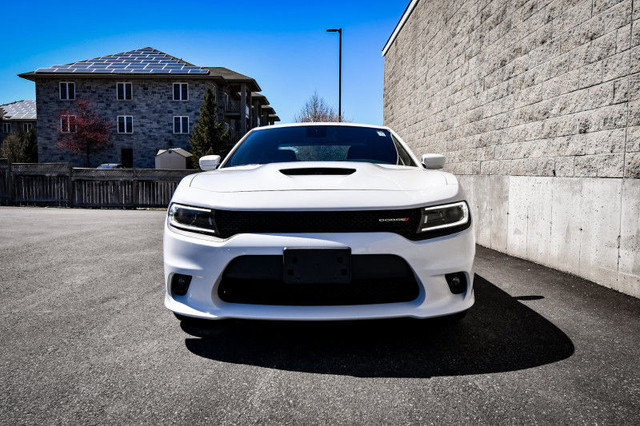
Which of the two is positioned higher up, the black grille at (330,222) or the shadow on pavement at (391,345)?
the black grille at (330,222)

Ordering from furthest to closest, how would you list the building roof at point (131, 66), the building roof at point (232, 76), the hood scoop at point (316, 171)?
the building roof at point (232, 76), the building roof at point (131, 66), the hood scoop at point (316, 171)

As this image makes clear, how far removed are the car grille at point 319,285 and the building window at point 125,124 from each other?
35.5 meters

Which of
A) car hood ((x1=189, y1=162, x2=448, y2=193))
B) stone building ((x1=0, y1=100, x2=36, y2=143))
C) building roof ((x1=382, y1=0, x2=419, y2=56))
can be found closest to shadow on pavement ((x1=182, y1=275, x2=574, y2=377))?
car hood ((x1=189, y1=162, x2=448, y2=193))

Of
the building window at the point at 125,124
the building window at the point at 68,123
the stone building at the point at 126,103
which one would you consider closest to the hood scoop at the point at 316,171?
the stone building at the point at 126,103

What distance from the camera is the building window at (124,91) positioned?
110 ft

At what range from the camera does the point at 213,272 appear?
90.4 inches

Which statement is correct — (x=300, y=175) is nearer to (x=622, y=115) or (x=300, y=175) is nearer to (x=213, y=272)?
(x=213, y=272)

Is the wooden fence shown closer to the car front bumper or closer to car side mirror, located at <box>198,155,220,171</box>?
car side mirror, located at <box>198,155,220,171</box>

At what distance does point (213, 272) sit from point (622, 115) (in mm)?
3843

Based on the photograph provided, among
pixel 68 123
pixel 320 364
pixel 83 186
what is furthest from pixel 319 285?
pixel 68 123

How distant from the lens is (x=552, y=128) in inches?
189

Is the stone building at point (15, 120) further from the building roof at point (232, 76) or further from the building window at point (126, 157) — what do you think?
the building roof at point (232, 76)

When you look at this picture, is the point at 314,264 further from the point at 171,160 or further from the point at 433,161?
the point at 171,160

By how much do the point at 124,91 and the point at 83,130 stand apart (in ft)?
14.5
